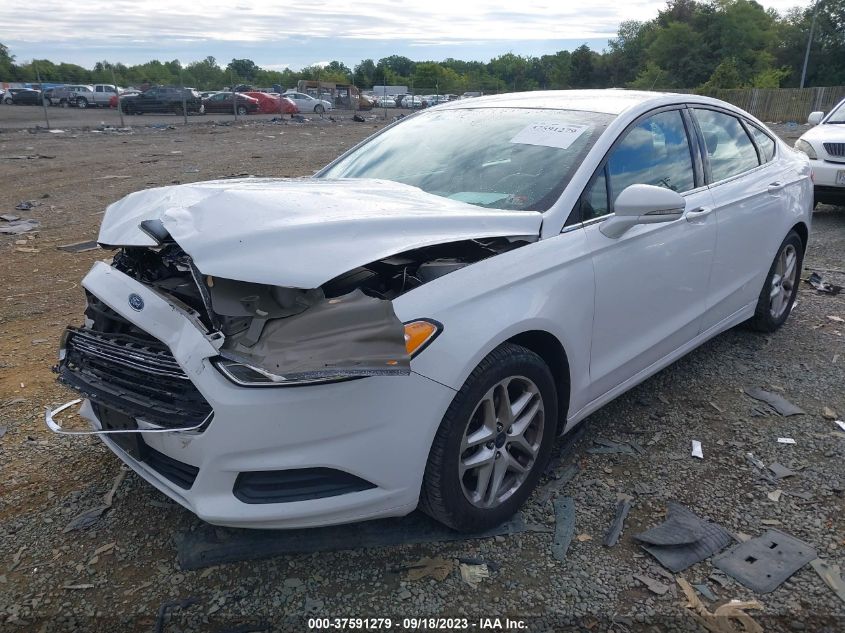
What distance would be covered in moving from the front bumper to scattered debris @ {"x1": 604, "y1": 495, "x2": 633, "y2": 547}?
899 mm

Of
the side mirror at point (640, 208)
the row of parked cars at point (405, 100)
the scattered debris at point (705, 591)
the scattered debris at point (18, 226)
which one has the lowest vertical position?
the scattered debris at point (705, 591)

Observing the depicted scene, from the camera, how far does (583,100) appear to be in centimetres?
378

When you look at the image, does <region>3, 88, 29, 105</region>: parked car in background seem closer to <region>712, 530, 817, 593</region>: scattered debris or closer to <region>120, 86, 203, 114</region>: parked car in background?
<region>120, 86, 203, 114</region>: parked car in background

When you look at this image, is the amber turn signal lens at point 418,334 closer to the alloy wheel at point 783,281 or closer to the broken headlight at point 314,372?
the broken headlight at point 314,372

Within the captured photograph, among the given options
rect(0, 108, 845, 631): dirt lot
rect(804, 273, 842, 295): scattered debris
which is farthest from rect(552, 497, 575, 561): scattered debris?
rect(804, 273, 842, 295): scattered debris

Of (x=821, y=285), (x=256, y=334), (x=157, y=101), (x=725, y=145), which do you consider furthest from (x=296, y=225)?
(x=157, y=101)

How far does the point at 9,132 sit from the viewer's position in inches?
812

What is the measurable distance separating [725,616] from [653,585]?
0.84 feet

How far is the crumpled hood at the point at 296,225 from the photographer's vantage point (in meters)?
2.26

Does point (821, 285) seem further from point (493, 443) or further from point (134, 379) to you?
point (134, 379)

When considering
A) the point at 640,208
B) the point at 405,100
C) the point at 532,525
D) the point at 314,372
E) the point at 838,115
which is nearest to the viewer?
the point at 314,372

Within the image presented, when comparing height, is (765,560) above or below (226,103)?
below

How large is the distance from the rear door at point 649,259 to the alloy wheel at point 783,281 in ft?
4.17

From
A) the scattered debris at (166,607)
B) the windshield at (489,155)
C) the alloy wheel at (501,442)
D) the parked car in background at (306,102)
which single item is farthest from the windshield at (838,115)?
the parked car in background at (306,102)
